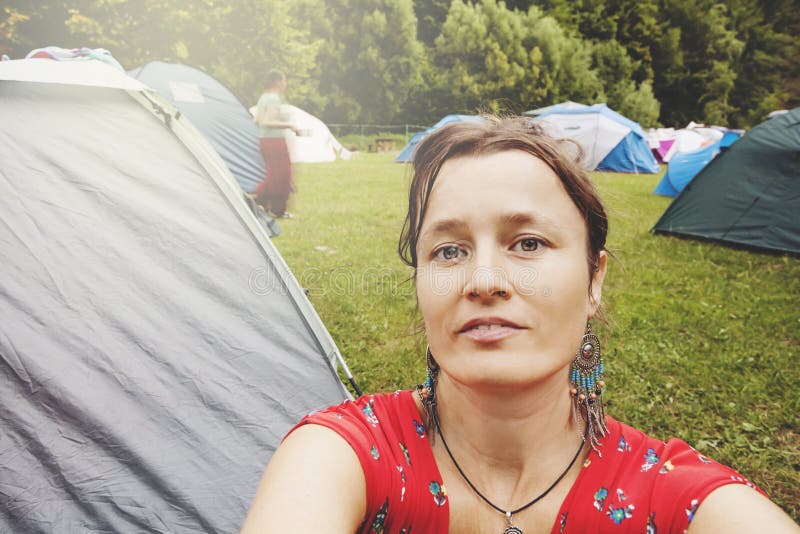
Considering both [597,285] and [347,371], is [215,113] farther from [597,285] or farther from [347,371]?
[597,285]

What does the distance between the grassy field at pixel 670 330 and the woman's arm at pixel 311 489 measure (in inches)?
30.1

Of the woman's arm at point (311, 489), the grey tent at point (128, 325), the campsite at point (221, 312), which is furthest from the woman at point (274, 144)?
the woman's arm at point (311, 489)

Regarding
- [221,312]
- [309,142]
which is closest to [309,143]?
[309,142]

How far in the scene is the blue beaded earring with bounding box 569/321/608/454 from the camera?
1.25 metres

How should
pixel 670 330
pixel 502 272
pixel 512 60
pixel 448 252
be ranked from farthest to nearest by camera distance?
pixel 512 60 → pixel 670 330 → pixel 448 252 → pixel 502 272

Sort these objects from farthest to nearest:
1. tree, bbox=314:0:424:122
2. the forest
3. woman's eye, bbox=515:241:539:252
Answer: tree, bbox=314:0:424:122
the forest
woman's eye, bbox=515:241:539:252

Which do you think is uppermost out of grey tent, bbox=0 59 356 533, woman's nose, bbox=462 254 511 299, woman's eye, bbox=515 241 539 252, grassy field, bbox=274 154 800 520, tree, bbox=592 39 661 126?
woman's eye, bbox=515 241 539 252

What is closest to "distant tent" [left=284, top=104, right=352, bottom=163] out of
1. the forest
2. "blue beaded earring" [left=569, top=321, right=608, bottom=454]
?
the forest

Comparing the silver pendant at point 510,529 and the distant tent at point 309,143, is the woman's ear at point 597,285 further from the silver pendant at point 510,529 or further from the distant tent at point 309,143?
the distant tent at point 309,143

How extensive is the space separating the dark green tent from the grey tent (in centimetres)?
568

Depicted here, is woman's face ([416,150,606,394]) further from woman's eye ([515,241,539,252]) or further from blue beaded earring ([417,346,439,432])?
blue beaded earring ([417,346,439,432])

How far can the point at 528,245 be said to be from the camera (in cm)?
111

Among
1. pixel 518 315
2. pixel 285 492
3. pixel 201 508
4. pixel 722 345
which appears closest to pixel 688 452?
pixel 518 315

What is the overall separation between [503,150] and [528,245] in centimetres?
24
